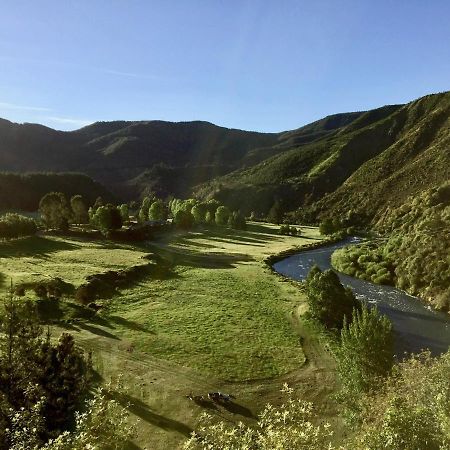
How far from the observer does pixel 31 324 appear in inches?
1309

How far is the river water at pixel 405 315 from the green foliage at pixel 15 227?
225ft

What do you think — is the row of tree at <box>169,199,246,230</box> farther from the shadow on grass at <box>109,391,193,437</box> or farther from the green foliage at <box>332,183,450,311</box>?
the shadow on grass at <box>109,391,193,437</box>

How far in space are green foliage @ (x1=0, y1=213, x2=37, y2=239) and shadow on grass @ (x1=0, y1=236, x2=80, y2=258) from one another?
116 inches

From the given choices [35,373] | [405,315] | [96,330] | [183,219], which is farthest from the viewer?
[183,219]

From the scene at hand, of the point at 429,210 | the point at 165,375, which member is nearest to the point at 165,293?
the point at 165,375

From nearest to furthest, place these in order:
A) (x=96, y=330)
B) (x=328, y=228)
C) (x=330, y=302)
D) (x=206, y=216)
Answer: (x=96, y=330) < (x=330, y=302) < (x=328, y=228) < (x=206, y=216)

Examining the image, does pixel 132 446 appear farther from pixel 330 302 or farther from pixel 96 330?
pixel 330 302

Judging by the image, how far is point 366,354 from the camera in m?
36.8

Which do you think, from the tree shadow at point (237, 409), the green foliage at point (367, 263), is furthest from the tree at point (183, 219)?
the tree shadow at point (237, 409)

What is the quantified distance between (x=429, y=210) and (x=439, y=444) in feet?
366

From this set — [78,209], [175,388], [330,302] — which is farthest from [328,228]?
[175,388]

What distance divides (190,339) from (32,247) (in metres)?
69.7

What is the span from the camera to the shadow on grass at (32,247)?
323 feet

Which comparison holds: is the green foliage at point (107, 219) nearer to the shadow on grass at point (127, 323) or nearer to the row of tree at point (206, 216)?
the row of tree at point (206, 216)
